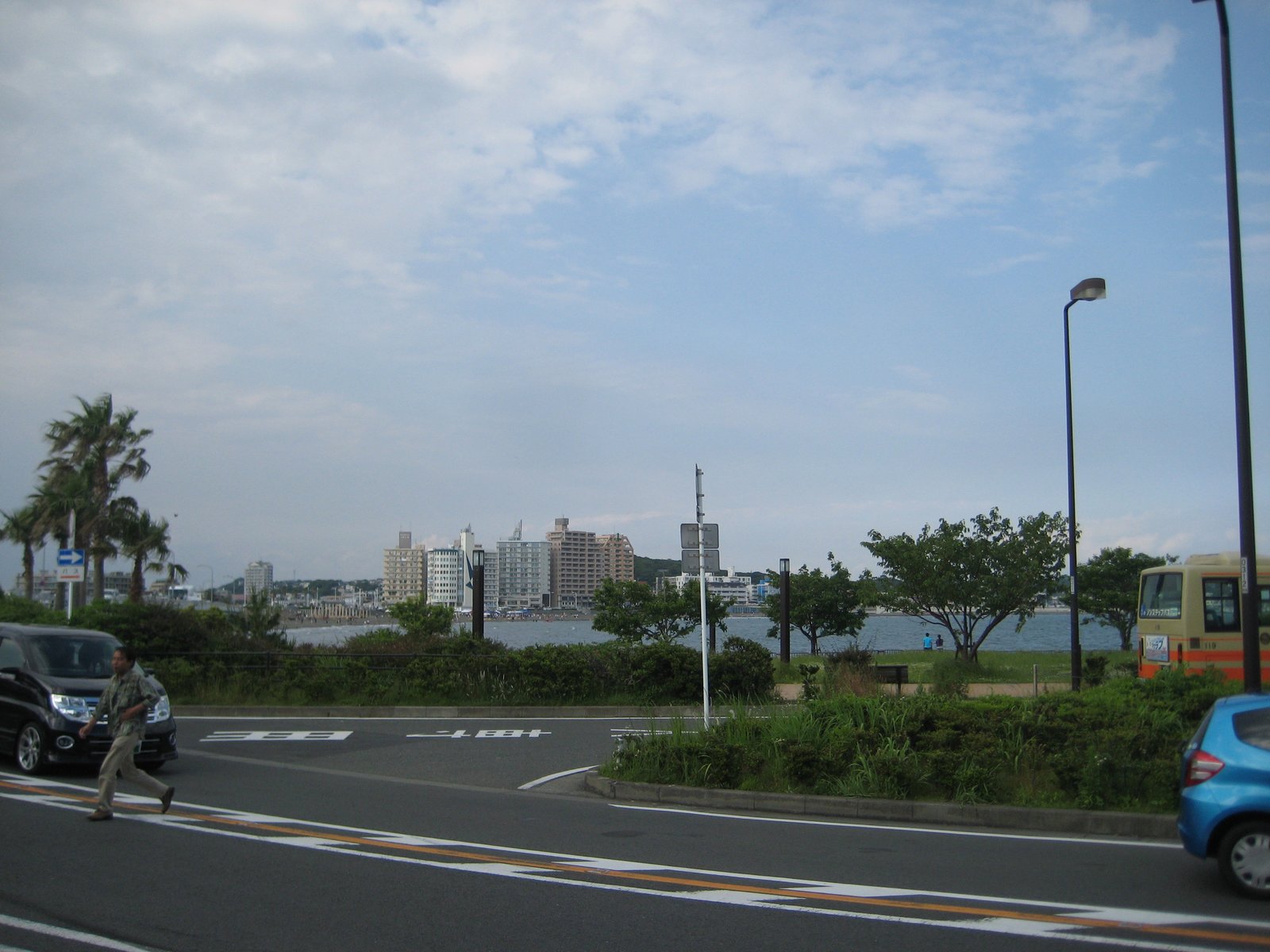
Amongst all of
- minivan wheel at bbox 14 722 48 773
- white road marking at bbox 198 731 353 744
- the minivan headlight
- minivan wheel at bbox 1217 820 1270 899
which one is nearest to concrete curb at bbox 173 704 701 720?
white road marking at bbox 198 731 353 744

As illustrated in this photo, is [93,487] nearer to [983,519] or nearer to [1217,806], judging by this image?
[983,519]

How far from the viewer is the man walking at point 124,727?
10.4m

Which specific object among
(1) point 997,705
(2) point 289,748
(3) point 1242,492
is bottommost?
(2) point 289,748

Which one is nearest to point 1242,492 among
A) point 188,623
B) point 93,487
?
point 188,623

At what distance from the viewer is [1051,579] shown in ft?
115

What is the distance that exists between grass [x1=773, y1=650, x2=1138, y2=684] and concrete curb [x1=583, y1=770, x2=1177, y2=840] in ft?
51.0

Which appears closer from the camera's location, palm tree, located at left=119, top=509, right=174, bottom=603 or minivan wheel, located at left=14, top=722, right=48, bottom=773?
minivan wheel, located at left=14, top=722, right=48, bottom=773

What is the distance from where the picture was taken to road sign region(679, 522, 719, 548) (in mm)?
15586

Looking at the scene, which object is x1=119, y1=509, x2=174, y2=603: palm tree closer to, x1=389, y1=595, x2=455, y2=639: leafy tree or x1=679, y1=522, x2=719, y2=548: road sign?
x1=389, y1=595, x2=455, y2=639: leafy tree

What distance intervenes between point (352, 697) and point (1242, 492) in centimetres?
1761

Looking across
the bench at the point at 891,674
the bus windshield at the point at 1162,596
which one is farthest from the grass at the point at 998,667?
the bus windshield at the point at 1162,596

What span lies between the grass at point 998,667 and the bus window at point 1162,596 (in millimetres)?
3224

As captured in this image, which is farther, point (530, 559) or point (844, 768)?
point (530, 559)

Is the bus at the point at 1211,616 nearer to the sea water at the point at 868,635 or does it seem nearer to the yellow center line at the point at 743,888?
the yellow center line at the point at 743,888
